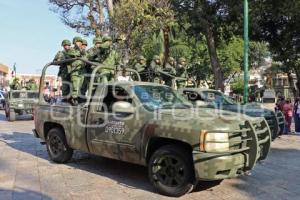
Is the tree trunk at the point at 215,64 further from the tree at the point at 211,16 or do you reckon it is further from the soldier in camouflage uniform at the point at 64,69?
the soldier in camouflage uniform at the point at 64,69

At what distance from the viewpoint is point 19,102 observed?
76.1 ft

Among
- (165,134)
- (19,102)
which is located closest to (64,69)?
(165,134)

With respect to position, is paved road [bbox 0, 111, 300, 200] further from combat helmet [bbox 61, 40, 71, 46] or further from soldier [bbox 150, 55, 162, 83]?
soldier [bbox 150, 55, 162, 83]

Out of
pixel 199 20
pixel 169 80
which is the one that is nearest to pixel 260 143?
pixel 169 80

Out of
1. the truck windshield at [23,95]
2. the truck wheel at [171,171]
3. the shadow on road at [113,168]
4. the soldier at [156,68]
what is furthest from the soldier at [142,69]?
the truck windshield at [23,95]

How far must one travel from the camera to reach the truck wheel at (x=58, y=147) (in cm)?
898

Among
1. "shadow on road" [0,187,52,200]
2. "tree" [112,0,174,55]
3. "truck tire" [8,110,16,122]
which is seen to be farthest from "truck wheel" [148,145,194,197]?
"truck tire" [8,110,16,122]

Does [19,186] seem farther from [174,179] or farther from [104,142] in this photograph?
[174,179]

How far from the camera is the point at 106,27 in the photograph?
20.5 m

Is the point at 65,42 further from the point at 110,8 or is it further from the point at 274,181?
the point at 110,8

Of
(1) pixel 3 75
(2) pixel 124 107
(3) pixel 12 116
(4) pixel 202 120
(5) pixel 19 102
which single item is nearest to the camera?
(4) pixel 202 120

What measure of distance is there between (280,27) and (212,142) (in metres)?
20.0

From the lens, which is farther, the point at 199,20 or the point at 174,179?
the point at 199,20

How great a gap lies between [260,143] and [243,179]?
107 centimetres
